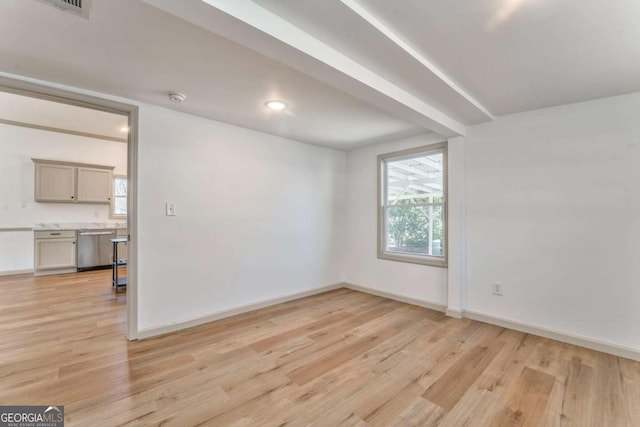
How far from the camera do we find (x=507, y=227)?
3.02 m

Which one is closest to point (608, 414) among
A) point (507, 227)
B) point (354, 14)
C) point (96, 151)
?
point (507, 227)

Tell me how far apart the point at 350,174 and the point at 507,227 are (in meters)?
2.43

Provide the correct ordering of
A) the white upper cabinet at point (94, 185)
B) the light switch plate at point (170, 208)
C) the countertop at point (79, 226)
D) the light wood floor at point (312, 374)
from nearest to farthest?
the light wood floor at point (312, 374) → the light switch plate at point (170, 208) → the countertop at point (79, 226) → the white upper cabinet at point (94, 185)

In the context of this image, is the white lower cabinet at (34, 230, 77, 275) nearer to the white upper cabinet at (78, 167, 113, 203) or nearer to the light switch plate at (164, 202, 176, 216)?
→ the white upper cabinet at (78, 167, 113, 203)

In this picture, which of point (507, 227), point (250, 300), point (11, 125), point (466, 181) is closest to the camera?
point (507, 227)

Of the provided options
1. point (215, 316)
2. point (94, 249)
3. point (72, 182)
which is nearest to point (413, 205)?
point (215, 316)

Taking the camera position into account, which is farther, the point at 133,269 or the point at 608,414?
the point at 133,269

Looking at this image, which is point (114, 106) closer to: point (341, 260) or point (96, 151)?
point (341, 260)

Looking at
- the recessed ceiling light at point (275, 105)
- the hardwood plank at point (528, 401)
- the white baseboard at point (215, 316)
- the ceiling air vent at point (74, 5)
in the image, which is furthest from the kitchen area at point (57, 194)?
the hardwood plank at point (528, 401)

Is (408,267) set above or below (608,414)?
above

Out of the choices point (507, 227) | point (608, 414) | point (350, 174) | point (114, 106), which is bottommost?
point (608, 414)

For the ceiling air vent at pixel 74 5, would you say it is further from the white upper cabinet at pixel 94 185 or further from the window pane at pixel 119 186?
the window pane at pixel 119 186

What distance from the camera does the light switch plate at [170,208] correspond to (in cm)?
288

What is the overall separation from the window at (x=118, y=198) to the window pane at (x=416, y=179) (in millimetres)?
6082
